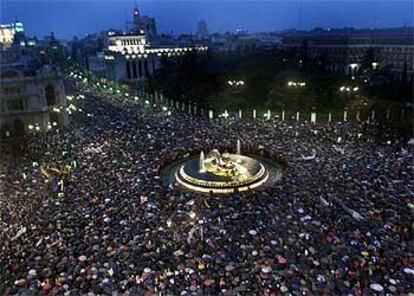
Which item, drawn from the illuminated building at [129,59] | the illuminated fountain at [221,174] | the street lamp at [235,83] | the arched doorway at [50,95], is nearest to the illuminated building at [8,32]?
the illuminated building at [129,59]

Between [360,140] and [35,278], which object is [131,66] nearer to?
[360,140]

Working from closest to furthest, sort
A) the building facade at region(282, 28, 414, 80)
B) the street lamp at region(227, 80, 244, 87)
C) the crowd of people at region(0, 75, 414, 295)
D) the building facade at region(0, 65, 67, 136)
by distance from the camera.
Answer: the crowd of people at region(0, 75, 414, 295) < the building facade at region(0, 65, 67, 136) < the street lamp at region(227, 80, 244, 87) < the building facade at region(282, 28, 414, 80)

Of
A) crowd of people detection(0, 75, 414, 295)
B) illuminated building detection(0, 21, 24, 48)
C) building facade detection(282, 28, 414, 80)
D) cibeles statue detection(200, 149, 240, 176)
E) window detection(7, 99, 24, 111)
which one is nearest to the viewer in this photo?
crowd of people detection(0, 75, 414, 295)

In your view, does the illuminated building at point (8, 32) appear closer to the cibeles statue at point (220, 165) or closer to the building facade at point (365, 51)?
the building facade at point (365, 51)

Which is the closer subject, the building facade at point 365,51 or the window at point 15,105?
the window at point 15,105

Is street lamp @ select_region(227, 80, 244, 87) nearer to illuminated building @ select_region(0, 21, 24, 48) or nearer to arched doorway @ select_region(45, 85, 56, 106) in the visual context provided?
arched doorway @ select_region(45, 85, 56, 106)

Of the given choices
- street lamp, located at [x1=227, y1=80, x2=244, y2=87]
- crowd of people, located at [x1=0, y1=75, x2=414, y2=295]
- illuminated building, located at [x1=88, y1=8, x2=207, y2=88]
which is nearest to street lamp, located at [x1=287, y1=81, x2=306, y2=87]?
street lamp, located at [x1=227, y1=80, x2=244, y2=87]
